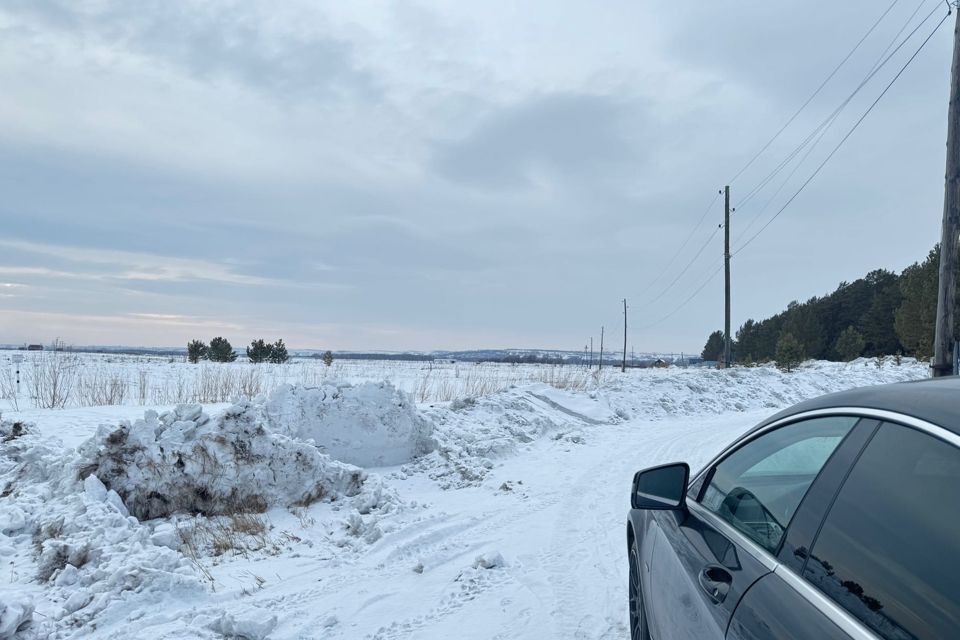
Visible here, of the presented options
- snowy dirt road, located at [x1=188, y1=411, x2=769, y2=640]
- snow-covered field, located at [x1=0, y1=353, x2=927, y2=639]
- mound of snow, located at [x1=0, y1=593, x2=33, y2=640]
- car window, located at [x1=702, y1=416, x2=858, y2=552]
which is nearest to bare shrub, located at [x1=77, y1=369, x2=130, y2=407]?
snow-covered field, located at [x1=0, y1=353, x2=927, y2=639]

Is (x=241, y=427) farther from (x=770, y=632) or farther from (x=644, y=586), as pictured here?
(x=770, y=632)

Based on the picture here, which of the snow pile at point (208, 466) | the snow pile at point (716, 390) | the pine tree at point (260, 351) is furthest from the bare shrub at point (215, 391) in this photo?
the pine tree at point (260, 351)

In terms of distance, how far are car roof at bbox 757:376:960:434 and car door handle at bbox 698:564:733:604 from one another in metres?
0.63

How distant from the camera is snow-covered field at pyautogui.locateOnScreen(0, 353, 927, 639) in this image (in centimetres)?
437

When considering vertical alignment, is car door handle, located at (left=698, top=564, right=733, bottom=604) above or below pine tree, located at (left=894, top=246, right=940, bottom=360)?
below

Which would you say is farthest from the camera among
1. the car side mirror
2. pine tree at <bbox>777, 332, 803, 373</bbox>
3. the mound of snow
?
pine tree at <bbox>777, 332, 803, 373</bbox>

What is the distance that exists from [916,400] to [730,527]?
37.0 inches

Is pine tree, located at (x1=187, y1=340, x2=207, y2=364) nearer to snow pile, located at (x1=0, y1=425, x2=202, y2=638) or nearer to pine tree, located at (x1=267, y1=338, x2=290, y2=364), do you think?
pine tree, located at (x1=267, y1=338, x2=290, y2=364)

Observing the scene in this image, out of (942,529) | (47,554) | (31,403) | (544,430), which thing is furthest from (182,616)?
(31,403)

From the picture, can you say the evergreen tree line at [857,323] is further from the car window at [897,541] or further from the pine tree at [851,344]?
the car window at [897,541]

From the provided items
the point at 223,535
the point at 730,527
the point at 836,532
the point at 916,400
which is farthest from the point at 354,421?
the point at 916,400

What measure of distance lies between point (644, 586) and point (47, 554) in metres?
4.88

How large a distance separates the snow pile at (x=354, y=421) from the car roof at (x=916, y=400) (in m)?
8.20

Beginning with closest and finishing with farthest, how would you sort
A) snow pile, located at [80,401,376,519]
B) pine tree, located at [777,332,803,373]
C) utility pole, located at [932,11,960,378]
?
snow pile, located at [80,401,376,519], utility pole, located at [932,11,960,378], pine tree, located at [777,332,803,373]
